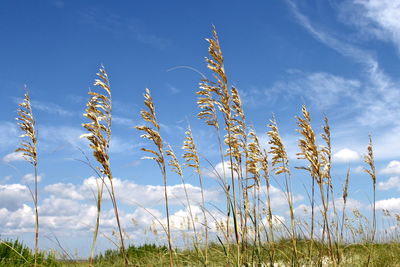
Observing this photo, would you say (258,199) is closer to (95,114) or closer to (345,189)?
A: (345,189)

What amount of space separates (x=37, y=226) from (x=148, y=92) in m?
2.18

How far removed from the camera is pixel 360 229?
9.11 metres

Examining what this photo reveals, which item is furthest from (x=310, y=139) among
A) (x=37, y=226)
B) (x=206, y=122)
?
(x=37, y=226)

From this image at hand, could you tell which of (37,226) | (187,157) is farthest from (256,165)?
(37,226)

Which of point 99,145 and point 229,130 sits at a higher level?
point 229,130

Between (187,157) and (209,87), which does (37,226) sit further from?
(209,87)

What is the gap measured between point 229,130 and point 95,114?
1380mm

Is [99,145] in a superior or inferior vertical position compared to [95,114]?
inferior

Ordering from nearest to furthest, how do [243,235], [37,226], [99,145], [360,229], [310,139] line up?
[99,145], [310,139], [243,235], [37,226], [360,229]

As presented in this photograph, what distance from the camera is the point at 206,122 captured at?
426cm

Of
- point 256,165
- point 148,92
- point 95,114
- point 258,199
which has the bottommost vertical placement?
point 258,199

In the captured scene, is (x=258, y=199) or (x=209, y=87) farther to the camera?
(x=258, y=199)

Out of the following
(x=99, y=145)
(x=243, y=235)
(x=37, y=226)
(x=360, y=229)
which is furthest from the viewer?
(x=360, y=229)

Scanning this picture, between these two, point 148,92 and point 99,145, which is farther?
point 148,92
